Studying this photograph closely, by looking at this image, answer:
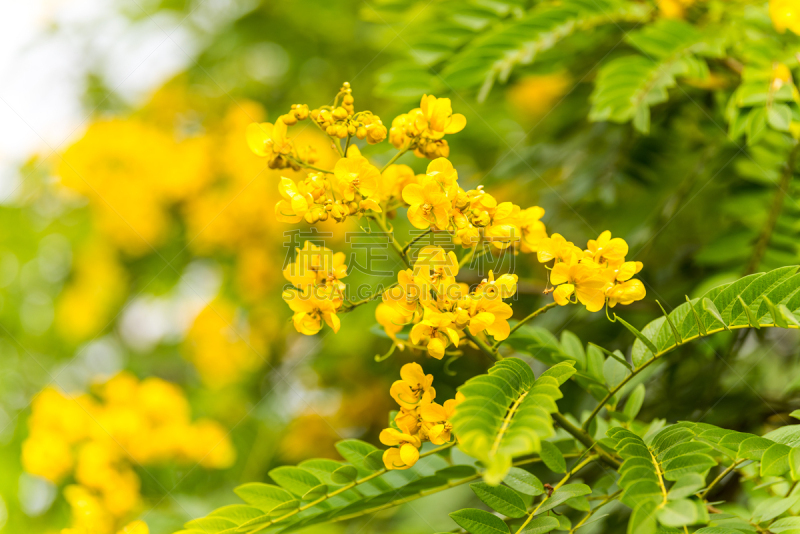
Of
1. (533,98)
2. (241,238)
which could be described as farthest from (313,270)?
(533,98)

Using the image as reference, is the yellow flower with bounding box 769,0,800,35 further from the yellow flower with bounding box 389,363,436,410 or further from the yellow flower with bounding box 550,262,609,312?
the yellow flower with bounding box 389,363,436,410

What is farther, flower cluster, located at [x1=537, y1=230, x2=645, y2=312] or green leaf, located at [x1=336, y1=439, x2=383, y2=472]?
green leaf, located at [x1=336, y1=439, x2=383, y2=472]

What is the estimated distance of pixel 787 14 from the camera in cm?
141

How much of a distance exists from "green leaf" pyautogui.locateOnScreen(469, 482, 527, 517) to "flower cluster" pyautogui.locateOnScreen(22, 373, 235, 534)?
152cm

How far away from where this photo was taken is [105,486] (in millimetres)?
1914

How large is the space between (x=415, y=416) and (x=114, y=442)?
160 centimetres

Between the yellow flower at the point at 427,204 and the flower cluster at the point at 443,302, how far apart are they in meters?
0.08

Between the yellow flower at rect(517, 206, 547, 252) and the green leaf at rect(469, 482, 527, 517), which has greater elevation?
the yellow flower at rect(517, 206, 547, 252)

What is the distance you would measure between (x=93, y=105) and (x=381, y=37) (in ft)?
7.70

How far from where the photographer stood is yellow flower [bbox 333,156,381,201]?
3.35ft

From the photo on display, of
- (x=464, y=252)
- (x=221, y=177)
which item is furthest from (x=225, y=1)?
(x=464, y=252)

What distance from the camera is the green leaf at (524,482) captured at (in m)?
0.99

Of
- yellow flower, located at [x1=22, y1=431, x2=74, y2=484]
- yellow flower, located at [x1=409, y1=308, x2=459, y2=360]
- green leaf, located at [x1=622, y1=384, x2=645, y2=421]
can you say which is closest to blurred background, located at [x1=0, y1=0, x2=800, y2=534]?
yellow flower, located at [x1=22, y1=431, x2=74, y2=484]

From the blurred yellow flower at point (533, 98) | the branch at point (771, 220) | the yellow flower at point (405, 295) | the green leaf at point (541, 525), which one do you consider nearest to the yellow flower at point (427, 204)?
the yellow flower at point (405, 295)
